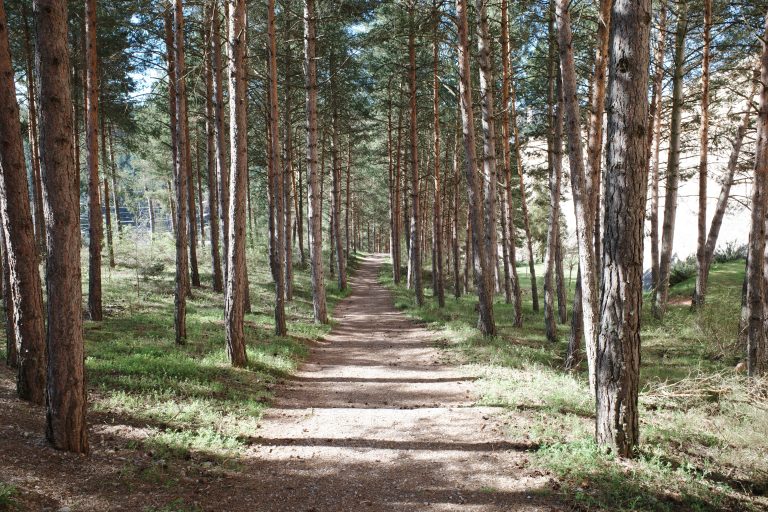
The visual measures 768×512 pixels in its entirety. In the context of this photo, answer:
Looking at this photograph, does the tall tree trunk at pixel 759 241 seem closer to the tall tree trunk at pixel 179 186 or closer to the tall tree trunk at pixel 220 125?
the tall tree trunk at pixel 220 125

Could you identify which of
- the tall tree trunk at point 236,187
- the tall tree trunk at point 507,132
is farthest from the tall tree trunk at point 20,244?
the tall tree trunk at point 507,132

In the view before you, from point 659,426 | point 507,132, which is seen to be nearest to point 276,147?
point 507,132

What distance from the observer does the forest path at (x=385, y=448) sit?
4809mm

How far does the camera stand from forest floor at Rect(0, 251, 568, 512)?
181 inches

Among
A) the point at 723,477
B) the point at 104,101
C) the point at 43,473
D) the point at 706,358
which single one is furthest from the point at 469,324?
the point at 104,101

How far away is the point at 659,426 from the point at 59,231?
760 centimetres

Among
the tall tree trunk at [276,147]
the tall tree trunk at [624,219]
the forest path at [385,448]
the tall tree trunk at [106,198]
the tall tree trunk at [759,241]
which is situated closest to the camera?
the forest path at [385,448]

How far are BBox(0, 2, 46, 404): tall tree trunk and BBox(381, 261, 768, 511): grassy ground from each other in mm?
6614

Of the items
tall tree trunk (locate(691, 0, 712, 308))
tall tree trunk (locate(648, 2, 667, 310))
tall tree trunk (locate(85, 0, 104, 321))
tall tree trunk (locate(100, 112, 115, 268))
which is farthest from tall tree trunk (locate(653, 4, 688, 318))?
tall tree trunk (locate(100, 112, 115, 268))

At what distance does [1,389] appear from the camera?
20.8 ft

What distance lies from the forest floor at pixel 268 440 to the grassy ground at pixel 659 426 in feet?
1.11

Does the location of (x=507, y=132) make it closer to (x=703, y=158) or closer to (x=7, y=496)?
(x=703, y=158)

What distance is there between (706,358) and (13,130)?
14.1 meters

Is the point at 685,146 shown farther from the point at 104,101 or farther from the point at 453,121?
the point at 104,101
